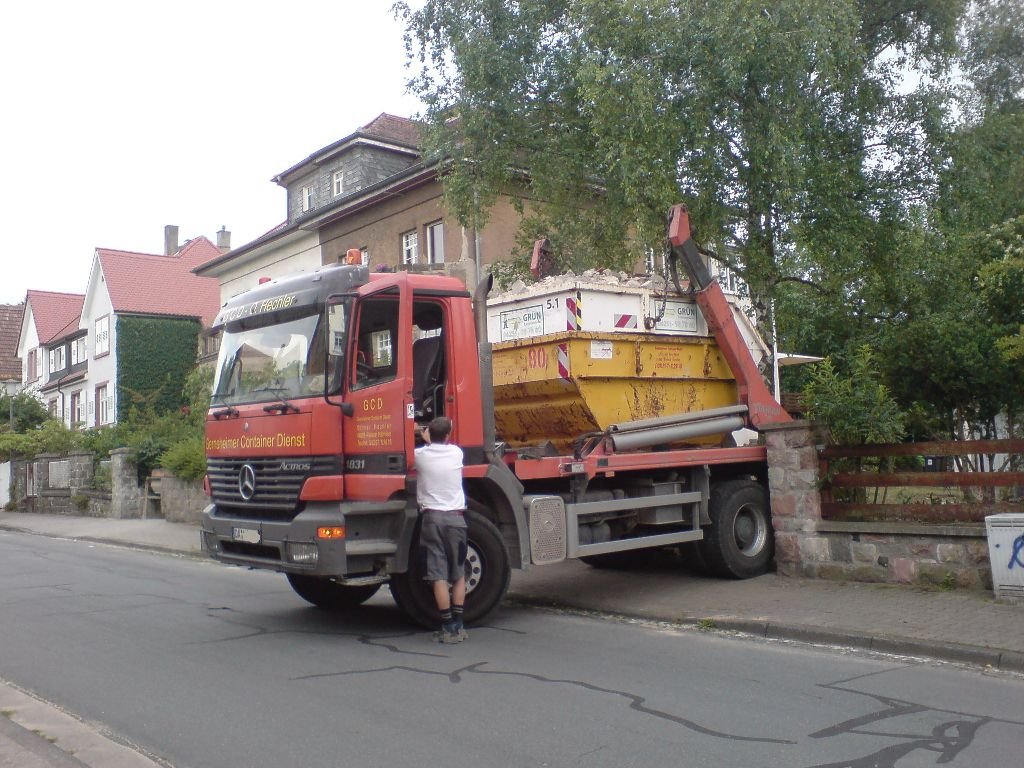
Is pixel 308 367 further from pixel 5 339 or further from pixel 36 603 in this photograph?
pixel 5 339

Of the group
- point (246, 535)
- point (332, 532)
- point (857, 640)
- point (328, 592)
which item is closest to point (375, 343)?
point (332, 532)

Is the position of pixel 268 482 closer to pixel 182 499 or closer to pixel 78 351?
pixel 182 499

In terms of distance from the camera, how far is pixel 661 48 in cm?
1175

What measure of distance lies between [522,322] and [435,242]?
15.4 meters

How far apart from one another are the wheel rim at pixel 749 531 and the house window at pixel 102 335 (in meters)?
35.5

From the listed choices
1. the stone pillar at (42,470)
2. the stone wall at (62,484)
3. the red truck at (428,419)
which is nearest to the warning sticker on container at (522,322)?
the red truck at (428,419)

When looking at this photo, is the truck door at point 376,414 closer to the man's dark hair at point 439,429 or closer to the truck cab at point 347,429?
the truck cab at point 347,429

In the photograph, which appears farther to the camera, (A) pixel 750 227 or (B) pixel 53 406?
(B) pixel 53 406

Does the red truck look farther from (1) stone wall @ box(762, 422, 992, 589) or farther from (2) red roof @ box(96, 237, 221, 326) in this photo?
(2) red roof @ box(96, 237, 221, 326)

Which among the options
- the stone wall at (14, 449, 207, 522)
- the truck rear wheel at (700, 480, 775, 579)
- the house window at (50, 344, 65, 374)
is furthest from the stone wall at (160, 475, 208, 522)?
the house window at (50, 344, 65, 374)

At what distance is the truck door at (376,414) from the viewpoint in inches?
323

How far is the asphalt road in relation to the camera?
5.31 m

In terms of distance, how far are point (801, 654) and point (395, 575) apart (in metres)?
3.31

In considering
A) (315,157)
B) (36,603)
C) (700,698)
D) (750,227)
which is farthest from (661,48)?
(315,157)
